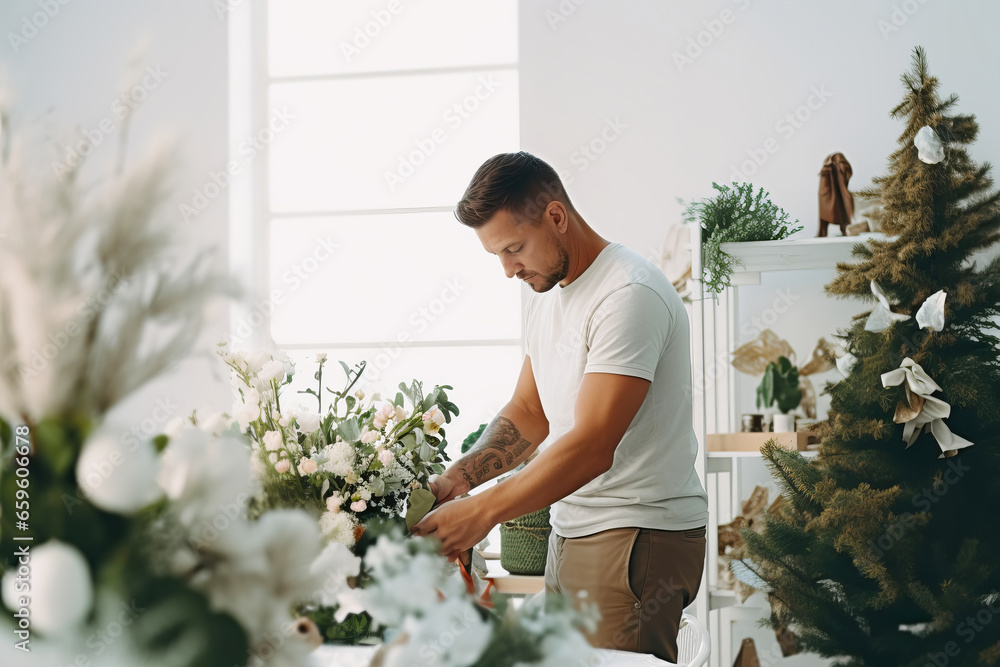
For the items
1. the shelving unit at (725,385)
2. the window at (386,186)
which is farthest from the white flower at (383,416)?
the window at (386,186)

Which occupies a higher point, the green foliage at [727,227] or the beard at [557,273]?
the green foliage at [727,227]

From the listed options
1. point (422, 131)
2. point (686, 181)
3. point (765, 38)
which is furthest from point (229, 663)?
point (422, 131)

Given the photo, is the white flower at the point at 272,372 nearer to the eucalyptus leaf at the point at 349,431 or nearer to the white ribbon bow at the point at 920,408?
the eucalyptus leaf at the point at 349,431

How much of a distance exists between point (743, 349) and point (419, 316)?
1.54m

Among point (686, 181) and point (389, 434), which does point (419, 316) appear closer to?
point (686, 181)

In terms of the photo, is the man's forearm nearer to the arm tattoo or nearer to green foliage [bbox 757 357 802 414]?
the arm tattoo

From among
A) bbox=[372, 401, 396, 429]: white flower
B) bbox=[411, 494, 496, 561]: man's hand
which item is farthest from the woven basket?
bbox=[372, 401, 396, 429]: white flower

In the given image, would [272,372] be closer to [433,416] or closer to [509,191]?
[433,416]

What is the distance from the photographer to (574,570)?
5.90ft

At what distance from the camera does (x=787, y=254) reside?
2.95 metres

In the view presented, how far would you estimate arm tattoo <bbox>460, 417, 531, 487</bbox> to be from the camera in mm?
1907

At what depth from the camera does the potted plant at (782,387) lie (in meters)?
2.94

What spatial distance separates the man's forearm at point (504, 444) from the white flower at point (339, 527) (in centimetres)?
64

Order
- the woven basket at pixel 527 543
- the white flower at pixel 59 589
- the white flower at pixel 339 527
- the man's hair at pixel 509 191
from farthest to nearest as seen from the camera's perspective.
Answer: the woven basket at pixel 527 543
the man's hair at pixel 509 191
the white flower at pixel 339 527
the white flower at pixel 59 589
